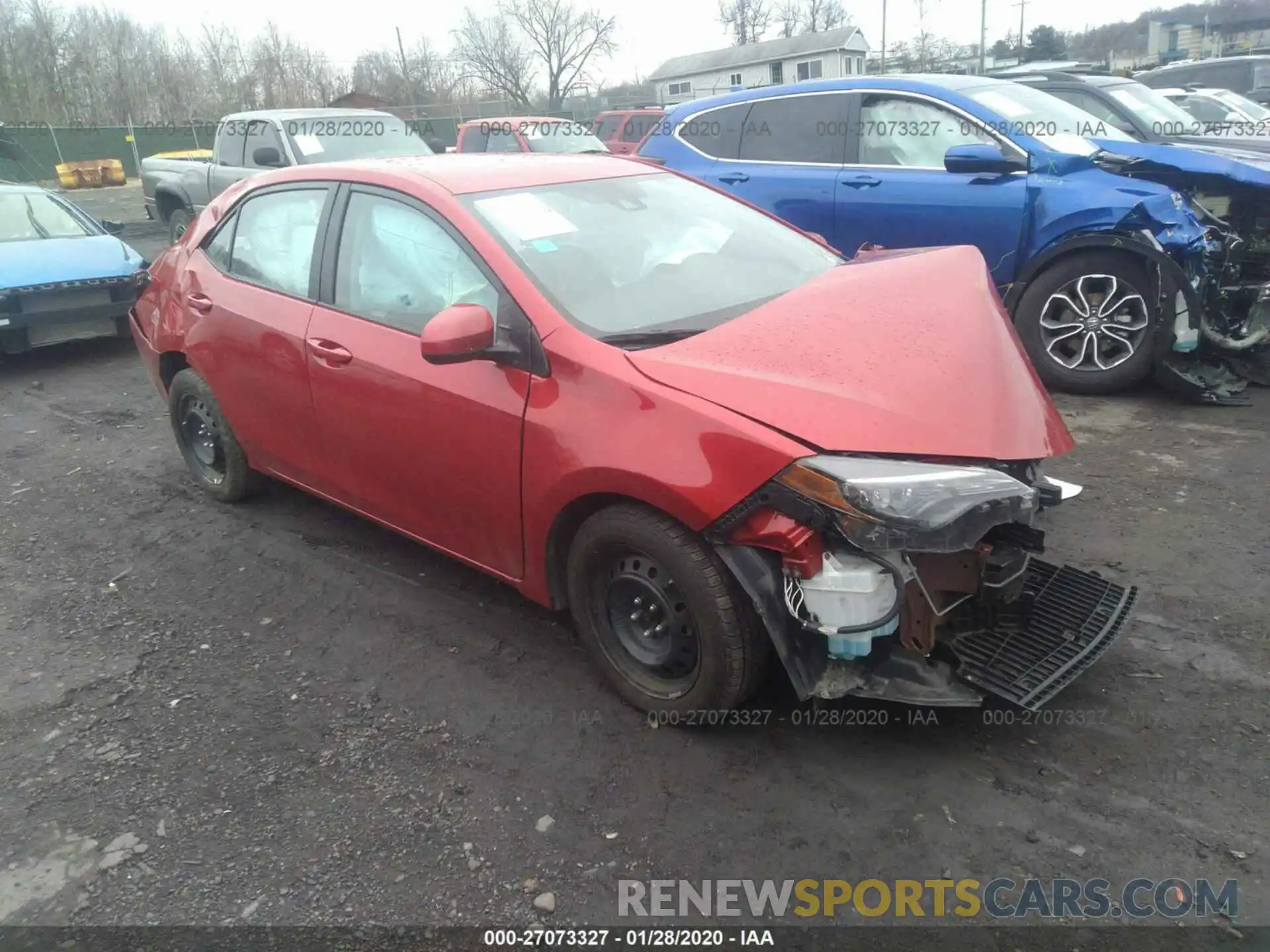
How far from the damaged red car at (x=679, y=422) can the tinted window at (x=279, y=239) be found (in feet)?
0.07

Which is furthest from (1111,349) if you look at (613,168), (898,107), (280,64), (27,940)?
(280,64)

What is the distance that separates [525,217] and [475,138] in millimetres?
11085

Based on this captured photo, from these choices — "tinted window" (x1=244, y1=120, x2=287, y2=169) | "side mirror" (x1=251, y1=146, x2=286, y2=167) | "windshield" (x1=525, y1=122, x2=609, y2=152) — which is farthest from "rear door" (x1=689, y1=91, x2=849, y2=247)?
"windshield" (x1=525, y1=122, x2=609, y2=152)

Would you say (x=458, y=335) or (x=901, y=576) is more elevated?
(x=458, y=335)

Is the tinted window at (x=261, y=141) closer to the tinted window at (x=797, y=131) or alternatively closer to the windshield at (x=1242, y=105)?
the tinted window at (x=797, y=131)

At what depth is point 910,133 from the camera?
637cm

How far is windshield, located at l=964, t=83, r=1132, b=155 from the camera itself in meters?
5.97

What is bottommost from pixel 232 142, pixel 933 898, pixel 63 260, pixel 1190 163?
pixel 933 898

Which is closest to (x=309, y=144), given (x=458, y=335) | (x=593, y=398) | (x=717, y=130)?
(x=717, y=130)

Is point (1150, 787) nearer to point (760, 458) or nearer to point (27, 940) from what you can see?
point (760, 458)

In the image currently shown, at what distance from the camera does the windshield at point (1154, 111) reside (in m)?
7.96

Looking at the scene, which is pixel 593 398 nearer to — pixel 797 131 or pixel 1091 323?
pixel 1091 323

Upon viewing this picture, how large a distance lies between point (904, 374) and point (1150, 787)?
135 cm

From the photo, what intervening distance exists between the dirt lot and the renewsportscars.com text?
0.04m
